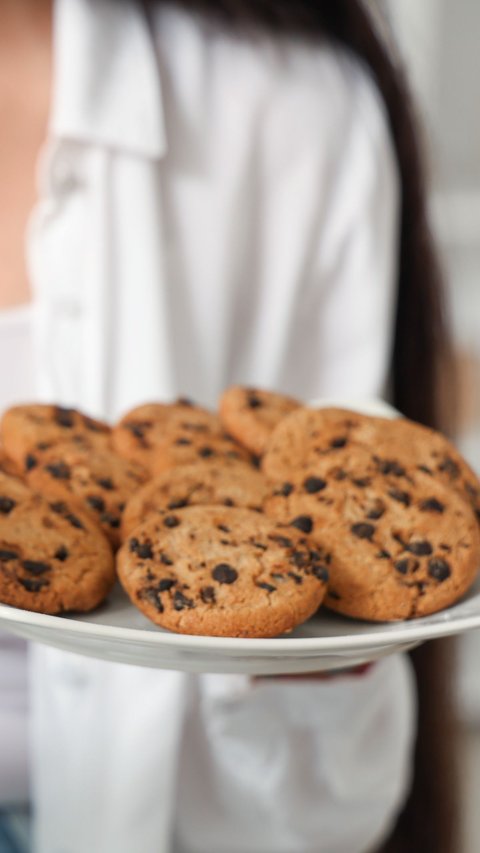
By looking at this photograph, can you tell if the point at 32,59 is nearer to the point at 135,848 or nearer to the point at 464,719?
the point at 135,848

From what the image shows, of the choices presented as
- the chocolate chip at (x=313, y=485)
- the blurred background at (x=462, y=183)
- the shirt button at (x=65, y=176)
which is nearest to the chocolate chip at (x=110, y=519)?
the chocolate chip at (x=313, y=485)

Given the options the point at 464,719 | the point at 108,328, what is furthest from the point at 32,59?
the point at 464,719

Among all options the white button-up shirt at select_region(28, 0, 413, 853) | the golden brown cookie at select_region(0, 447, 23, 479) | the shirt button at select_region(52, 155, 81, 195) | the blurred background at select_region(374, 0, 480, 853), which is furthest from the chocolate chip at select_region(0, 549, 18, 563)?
the blurred background at select_region(374, 0, 480, 853)

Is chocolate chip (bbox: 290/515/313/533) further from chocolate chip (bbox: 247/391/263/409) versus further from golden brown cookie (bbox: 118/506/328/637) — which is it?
chocolate chip (bbox: 247/391/263/409)

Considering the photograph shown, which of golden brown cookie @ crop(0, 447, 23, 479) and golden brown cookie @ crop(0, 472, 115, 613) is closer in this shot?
golden brown cookie @ crop(0, 472, 115, 613)

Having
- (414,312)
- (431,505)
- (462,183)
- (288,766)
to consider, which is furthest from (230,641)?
(462,183)

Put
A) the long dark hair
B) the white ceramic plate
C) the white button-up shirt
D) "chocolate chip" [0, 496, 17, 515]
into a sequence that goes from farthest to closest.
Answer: the long dark hair
the white button-up shirt
"chocolate chip" [0, 496, 17, 515]
the white ceramic plate
